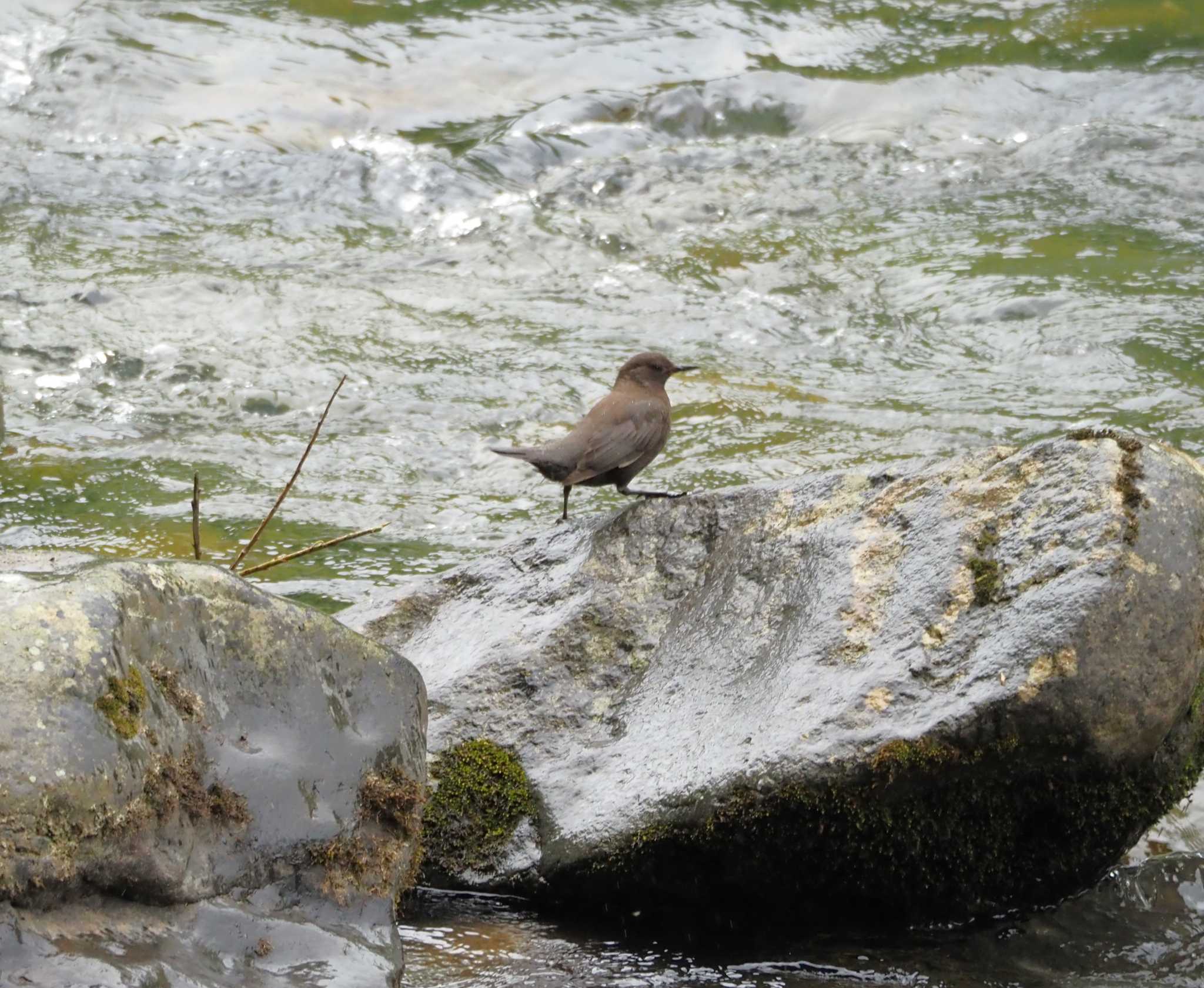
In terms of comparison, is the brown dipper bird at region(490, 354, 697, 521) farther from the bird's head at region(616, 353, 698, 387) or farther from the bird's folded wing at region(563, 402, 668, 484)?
the bird's head at region(616, 353, 698, 387)

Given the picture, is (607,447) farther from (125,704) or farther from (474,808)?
(125,704)

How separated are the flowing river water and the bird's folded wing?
972 mm

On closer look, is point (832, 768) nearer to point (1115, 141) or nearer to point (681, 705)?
point (681, 705)

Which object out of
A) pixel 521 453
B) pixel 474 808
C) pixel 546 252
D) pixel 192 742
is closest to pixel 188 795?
pixel 192 742

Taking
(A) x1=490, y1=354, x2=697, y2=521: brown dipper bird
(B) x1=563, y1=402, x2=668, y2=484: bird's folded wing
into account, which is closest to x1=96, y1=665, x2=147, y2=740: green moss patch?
(A) x1=490, y1=354, x2=697, y2=521: brown dipper bird

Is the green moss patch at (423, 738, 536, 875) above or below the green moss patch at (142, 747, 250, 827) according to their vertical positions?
below

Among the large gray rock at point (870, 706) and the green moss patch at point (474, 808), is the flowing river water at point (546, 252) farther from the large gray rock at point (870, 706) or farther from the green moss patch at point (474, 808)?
the large gray rock at point (870, 706)

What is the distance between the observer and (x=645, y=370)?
6.28 metres

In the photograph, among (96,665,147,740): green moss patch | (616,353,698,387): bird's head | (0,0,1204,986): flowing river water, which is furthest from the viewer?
(0,0,1204,986): flowing river water

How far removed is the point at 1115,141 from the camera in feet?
36.6

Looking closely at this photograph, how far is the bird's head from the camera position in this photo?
6250 mm

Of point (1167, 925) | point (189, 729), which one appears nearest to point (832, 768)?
point (1167, 925)

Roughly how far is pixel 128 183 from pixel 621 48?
14.3 ft

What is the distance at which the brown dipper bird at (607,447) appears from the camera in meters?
5.70
